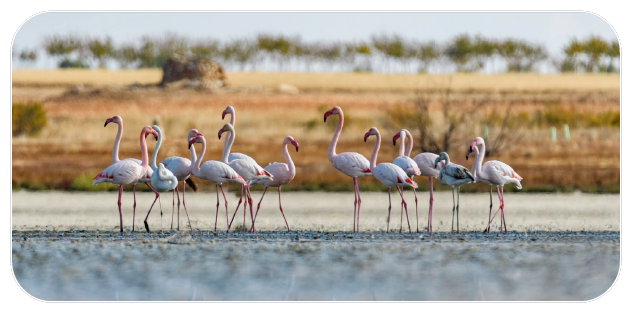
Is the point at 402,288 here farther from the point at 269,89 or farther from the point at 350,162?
the point at 269,89

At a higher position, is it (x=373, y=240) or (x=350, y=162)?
(x=350, y=162)

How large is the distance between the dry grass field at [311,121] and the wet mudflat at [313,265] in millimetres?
5987

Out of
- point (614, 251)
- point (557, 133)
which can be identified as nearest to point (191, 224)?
point (614, 251)

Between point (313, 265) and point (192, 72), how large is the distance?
2644cm

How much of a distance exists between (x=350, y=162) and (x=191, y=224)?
2663 millimetres

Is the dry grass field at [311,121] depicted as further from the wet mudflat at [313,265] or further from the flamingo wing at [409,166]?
the wet mudflat at [313,265]

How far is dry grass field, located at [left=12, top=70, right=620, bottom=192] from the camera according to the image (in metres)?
20.8

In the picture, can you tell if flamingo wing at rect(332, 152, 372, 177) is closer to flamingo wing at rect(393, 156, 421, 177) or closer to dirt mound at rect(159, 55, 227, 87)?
flamingo wing at rect(393, 156, 421, 177)

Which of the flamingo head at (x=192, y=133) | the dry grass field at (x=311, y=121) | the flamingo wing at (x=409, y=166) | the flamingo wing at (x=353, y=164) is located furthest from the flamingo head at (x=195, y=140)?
the dry grass field at (x=311, y=121)

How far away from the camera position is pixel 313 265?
39.2 ft

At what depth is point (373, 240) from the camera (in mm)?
13297

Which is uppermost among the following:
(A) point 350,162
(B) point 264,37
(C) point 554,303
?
(B) point 264,37

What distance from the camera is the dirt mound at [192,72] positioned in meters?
37.4

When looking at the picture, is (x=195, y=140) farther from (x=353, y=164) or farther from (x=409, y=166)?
(x=409, y=166)
